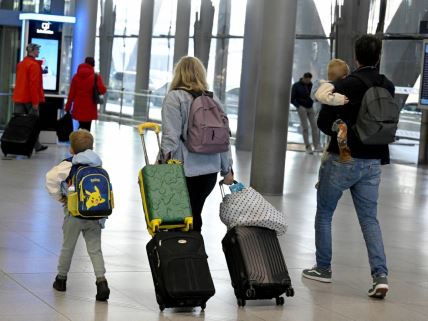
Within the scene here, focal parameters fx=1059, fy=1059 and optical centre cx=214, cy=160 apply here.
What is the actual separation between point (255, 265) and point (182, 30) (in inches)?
1082

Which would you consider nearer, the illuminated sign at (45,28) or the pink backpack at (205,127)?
the pink backpack at (205,127)

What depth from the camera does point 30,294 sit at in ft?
23.7

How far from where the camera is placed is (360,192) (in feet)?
26.9

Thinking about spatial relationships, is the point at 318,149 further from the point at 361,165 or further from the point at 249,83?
the point at 361,165

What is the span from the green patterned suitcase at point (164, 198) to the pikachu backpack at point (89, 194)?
10.3 inches

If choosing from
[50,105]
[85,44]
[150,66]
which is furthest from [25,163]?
[150,66]

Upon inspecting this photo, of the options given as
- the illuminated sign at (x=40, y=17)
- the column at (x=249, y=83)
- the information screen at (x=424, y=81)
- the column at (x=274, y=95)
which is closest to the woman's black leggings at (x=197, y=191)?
the column at (x=274, y=95)

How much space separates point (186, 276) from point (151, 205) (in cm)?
55

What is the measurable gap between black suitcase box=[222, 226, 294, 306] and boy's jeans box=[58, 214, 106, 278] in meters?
0.92

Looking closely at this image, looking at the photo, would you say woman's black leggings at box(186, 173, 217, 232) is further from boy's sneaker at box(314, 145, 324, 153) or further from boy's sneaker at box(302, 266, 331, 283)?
boy's sneaker at box(314, 145, 324, 153)

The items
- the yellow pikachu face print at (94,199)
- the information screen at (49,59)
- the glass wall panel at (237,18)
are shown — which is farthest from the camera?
the glass wall panel at (237,18)

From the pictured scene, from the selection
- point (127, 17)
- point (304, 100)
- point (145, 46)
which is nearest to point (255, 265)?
point (304, 100)

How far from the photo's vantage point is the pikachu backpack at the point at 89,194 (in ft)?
23.1

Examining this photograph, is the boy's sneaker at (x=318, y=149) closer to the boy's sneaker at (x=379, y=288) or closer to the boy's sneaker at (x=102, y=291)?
the boy's sneaker at (x=379, y=288)
